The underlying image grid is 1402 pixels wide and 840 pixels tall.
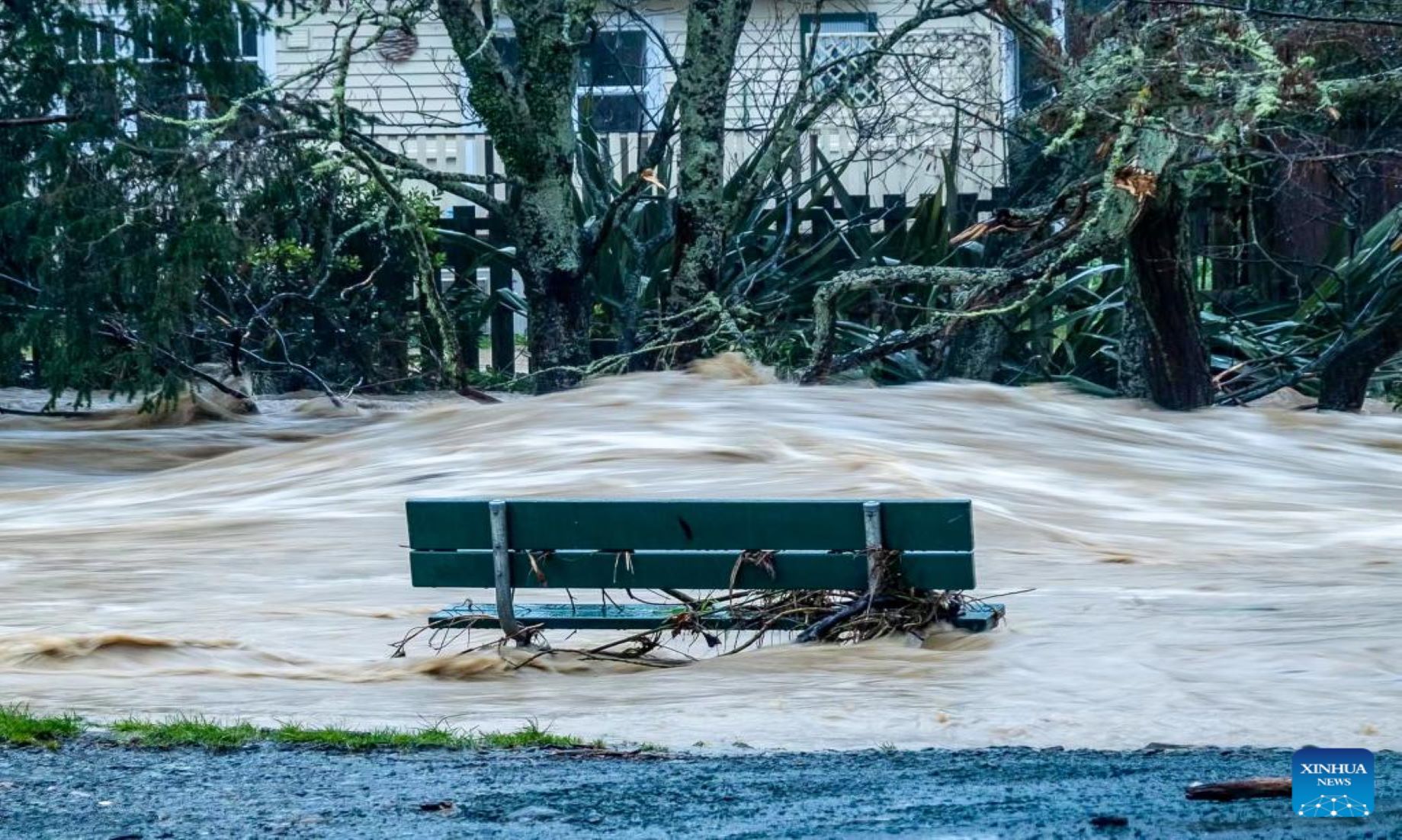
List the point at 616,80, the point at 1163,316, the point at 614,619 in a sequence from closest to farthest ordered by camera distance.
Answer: the point at 614,619 → the point at 1163,316 → the point at 616,80

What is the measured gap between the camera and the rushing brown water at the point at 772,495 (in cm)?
544

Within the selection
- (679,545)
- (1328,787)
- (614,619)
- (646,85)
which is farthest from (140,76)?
(1328,787)

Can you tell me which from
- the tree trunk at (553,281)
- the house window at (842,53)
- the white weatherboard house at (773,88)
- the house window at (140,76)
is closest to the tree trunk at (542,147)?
the tree trunk at (553,281)

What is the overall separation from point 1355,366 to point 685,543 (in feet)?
23.8

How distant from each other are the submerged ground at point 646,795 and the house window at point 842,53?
28.0 ft

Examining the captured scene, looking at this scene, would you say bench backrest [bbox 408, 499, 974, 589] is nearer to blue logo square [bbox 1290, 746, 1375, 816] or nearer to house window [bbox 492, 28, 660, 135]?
blue logo square [bbox 1290, 746, 1375, 816]

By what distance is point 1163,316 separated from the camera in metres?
→ 11.3

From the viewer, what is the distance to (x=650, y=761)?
4.75 meters

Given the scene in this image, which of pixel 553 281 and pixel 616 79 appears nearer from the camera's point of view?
pixel 553 281

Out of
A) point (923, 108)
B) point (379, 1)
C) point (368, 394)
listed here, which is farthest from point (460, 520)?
point (379, 1)

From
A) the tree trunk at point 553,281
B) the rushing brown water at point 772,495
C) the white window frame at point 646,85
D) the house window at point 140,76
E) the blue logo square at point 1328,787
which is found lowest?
the rushing brown water at point 772,495

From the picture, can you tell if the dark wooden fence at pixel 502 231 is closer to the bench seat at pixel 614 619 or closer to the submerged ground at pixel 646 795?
the bench seat at pixel 614 619

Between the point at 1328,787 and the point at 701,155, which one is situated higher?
the point at 701,155

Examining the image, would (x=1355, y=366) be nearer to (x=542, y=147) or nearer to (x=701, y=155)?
(x=701, y=155)
